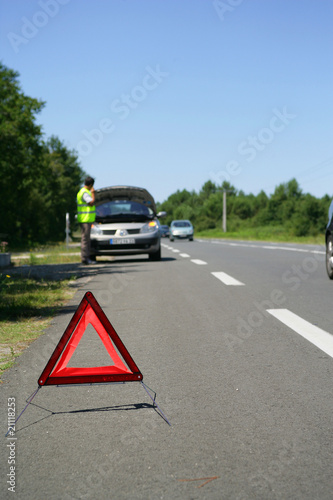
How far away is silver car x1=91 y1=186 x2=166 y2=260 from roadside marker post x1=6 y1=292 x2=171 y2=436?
12.4 metres

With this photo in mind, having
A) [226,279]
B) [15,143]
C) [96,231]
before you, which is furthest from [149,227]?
[15,143]

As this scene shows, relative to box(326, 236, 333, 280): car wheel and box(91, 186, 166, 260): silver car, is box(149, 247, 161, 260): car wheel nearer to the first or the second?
box(91, 186, 166, 260): silver car

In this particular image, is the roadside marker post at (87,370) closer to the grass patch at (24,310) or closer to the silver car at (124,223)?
the grass patch at (24,310)

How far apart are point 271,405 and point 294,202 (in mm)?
105289

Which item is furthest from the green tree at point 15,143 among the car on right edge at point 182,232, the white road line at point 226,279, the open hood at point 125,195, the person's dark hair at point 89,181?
the white road line at point 226,279

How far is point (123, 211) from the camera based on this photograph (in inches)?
673

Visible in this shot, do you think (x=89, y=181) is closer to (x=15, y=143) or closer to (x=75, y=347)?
(x=75, y=347)

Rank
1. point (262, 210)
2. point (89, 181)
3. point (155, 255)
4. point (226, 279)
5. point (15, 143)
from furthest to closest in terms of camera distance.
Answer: point (262, 210) → point (15, 143) → point (155, 255) → point (89, 181) → point (226, 279)

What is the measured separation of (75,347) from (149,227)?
12882 millimetres

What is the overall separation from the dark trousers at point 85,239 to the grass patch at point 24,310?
11.4 ft

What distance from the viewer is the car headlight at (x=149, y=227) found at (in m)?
16.8

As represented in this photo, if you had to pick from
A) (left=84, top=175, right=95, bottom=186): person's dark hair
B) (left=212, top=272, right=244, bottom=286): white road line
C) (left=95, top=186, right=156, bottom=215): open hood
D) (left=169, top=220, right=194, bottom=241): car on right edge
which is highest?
(left=84, top=175, right=95, bottom=186): person's dark hair

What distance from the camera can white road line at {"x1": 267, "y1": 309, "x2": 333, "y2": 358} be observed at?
576 cm

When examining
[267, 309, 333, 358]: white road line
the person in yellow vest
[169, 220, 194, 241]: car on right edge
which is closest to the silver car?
the person in yellow vest
